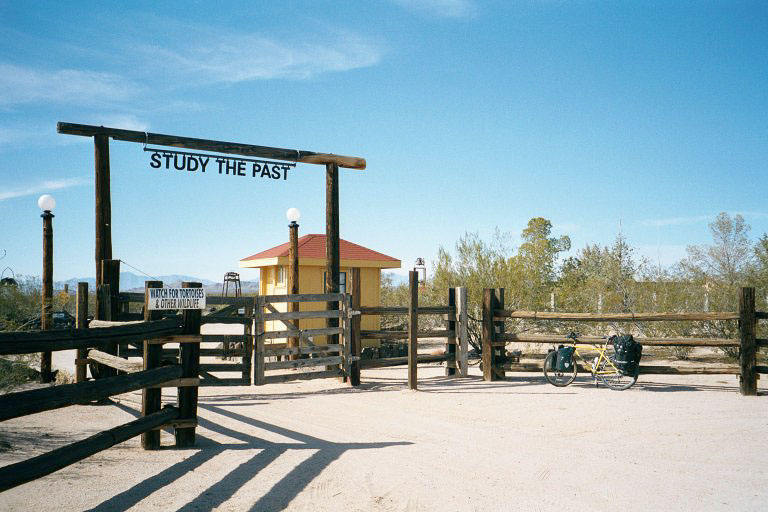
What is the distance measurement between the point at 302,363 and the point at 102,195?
4398 millimetres

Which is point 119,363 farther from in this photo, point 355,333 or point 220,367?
point 355,333

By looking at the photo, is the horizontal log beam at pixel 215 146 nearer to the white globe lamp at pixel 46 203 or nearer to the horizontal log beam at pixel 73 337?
the white globe lamp at pixel 46 203

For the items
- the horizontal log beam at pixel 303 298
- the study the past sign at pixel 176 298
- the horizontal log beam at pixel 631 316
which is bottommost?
the horizontal log beam at pixel 631 316

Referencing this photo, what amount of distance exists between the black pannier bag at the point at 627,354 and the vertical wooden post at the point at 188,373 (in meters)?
7.09

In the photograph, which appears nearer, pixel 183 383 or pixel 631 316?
pixel 183 383

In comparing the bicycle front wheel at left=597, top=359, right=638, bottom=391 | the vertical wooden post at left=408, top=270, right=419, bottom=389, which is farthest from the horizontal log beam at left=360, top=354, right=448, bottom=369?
the bicycle front wheel at left=597, top=359, right=638, bottom=391

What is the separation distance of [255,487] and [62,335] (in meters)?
1.92

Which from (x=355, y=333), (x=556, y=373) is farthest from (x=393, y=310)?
(x=556, y=373)

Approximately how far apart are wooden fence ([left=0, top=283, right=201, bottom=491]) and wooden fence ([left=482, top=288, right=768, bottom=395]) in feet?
22.2

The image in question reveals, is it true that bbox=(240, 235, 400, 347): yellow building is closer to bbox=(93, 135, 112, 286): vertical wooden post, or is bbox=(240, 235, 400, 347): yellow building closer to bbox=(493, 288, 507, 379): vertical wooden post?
bbox=(493, 288, 507, 379): vertical wooden post

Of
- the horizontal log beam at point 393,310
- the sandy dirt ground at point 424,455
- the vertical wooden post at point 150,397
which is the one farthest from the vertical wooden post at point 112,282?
the horizontal log beam at point 393,310

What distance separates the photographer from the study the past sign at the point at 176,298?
633 centimetres

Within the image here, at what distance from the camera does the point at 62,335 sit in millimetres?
4664

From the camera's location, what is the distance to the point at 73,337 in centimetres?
478
